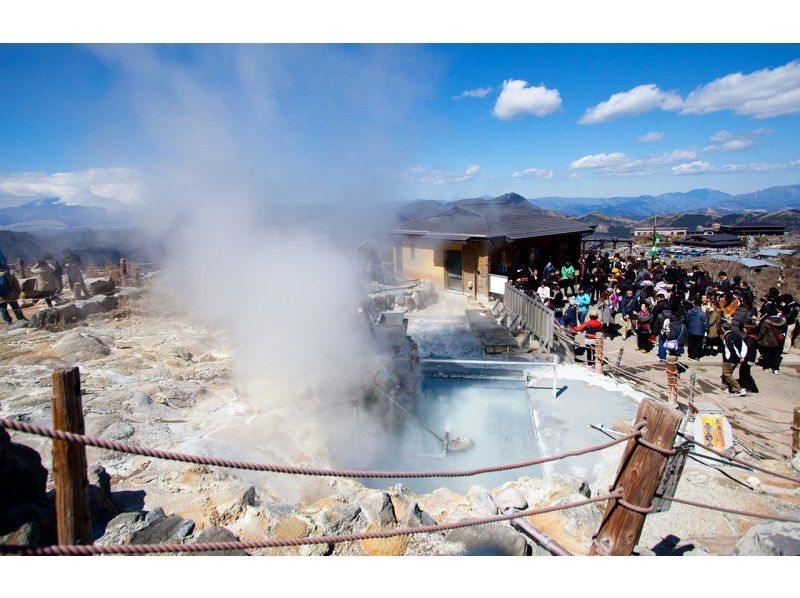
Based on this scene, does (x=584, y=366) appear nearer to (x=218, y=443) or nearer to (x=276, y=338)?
(x=276, y=338)

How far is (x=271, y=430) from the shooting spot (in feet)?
16.5

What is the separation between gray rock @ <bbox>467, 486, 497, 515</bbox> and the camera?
383 centimetres

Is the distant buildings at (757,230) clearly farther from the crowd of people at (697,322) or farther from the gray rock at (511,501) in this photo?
the gray rock at (511,501)

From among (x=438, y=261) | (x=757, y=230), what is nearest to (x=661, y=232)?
(x=757, y=230)

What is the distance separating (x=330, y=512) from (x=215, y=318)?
22.2 feet

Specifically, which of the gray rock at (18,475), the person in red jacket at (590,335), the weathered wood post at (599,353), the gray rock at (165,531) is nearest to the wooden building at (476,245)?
the person in red jacket at (590,335)

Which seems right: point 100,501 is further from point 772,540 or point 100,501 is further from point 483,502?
point 772,540

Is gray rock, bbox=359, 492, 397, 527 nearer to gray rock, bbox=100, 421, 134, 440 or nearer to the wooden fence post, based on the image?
the wooden fence post

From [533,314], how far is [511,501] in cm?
730

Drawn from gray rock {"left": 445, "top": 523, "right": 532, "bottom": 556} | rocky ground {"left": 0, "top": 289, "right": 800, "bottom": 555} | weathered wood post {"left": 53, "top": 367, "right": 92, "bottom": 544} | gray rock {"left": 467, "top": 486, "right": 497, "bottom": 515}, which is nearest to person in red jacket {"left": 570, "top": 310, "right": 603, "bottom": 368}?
rocky ground {"left": 0, "top": 289, "right": 800, "bottom": 555}

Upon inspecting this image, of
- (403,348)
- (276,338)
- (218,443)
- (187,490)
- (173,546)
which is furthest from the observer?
(403,348)

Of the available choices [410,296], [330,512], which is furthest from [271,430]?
[410,296]

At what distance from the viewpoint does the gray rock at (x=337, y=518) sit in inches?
129

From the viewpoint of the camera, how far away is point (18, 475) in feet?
8.90
